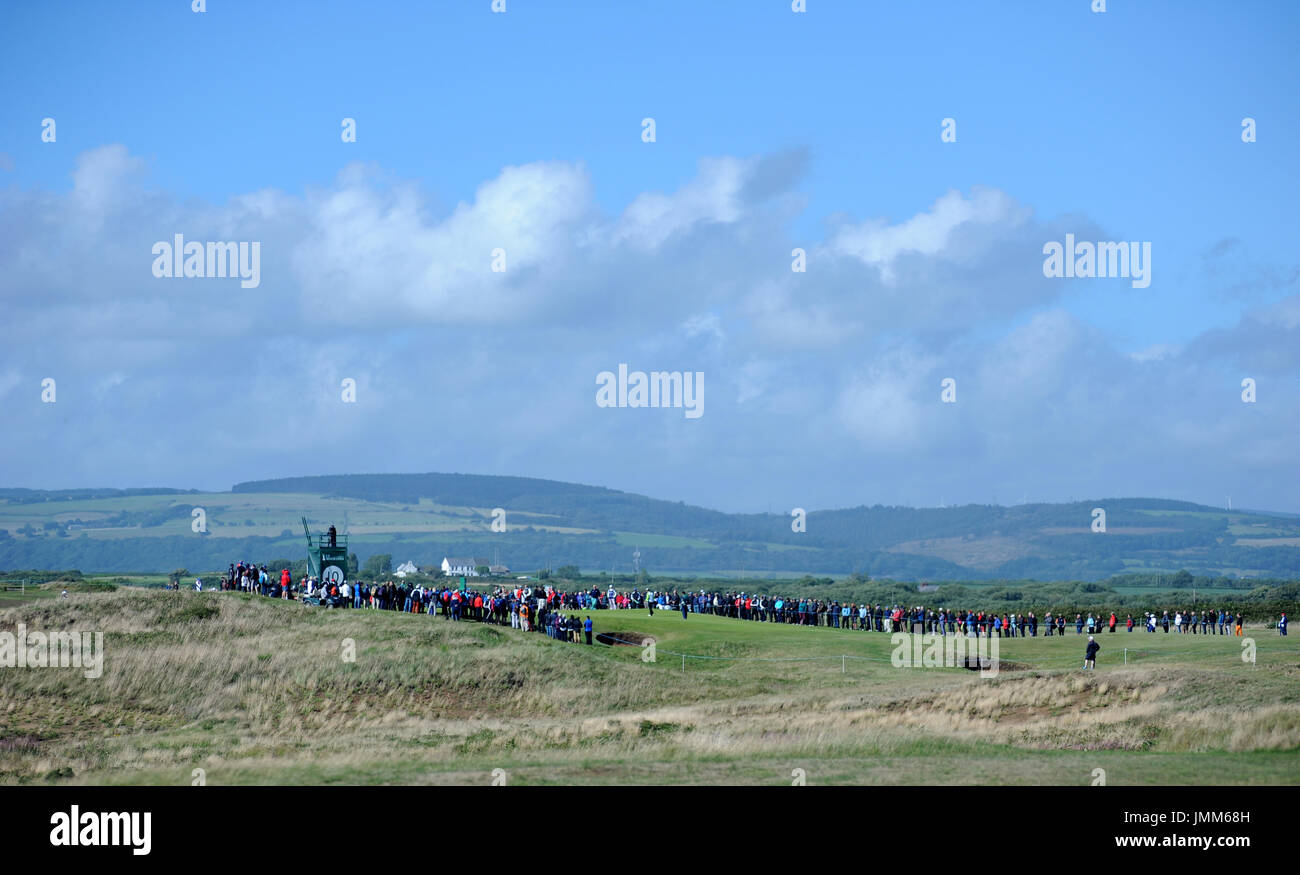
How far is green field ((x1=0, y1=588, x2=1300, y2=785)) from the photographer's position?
2319 centimetres

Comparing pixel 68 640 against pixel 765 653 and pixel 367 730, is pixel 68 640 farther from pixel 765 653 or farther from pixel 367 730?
pixel 765 653

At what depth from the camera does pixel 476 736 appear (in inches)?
1203

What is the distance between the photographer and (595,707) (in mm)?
39000

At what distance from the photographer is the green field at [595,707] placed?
76.1ft

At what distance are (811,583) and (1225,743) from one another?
4783 inches

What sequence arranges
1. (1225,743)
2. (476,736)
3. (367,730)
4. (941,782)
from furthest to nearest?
1. (367,730)
2. (476,736)
3. (1225,743)
4. (941,782)
